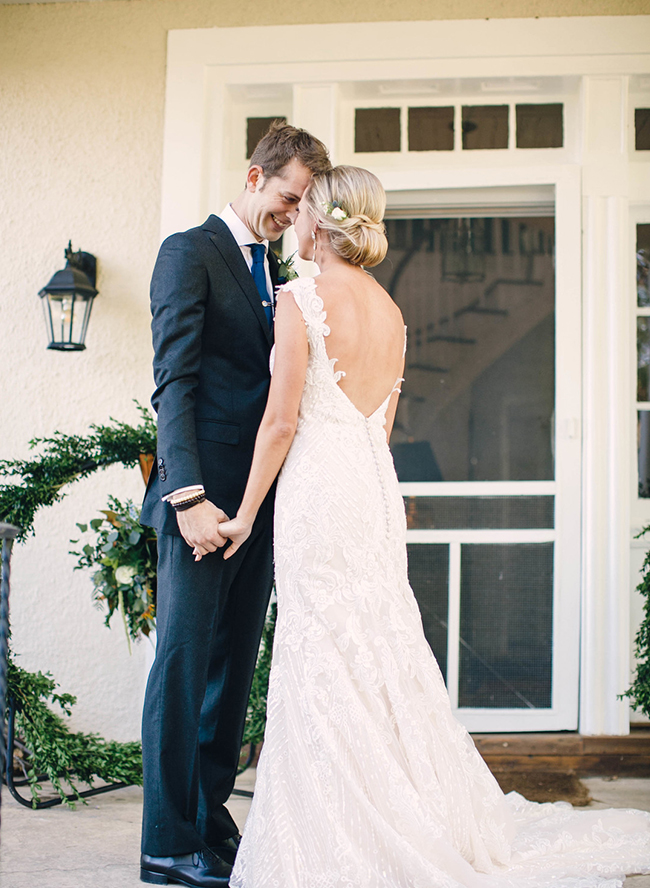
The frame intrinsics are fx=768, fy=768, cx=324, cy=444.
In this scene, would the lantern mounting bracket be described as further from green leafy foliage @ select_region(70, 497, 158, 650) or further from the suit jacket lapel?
the suit jacket lapel

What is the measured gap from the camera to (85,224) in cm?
362

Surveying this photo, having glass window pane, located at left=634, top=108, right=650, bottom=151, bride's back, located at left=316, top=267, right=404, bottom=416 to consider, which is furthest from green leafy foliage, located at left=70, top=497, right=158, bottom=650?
glass window pane, located at left=634, top=108, right=650, bottom=151

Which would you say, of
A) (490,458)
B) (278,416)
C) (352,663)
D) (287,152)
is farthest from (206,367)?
(490,458)

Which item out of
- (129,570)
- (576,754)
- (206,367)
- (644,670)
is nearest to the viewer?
(206,367)

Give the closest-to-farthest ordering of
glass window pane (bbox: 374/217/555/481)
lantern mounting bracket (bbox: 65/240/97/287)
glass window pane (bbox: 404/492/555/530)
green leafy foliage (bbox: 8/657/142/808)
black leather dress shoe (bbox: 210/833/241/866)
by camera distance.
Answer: black leather dress shoe (bbox: 210/833/241/866) < green leafy foliage (bbox: 8/657/142/808) < lantern mounting bracket (bbox: 65/240/97/287) < glass window pane (bbox: 404/492/555/530) < glass window pane (bbox: 374/217/555/481)

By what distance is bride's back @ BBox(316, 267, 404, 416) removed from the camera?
6.97ft

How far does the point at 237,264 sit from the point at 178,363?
15.0 inches

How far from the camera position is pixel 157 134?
11.9 feet

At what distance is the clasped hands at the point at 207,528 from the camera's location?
206cm

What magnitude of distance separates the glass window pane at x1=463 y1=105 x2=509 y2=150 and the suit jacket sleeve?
2066mm

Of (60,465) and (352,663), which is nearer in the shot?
(352,663)

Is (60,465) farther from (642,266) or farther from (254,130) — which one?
(642,266)

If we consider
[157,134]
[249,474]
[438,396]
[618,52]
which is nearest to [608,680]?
[438,396]

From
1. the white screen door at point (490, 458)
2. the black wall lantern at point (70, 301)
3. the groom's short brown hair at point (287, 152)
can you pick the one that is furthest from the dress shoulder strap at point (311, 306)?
the white screen door at point (490, 458)
